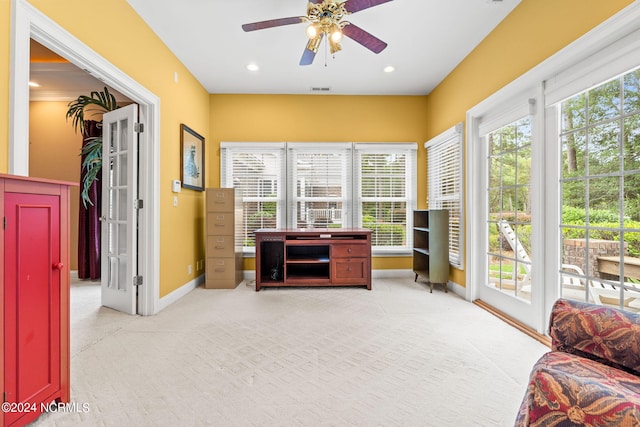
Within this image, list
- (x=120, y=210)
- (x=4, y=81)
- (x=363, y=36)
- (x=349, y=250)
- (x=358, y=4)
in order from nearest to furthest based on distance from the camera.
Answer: (x=4, y=81), (x=358, y=4), (x=363, y=36), (x=120, y=210), (x=349, y=250)

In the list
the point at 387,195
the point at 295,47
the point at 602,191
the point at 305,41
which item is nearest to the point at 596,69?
the point at 602,191

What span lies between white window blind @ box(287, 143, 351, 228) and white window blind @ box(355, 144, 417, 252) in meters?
0.23

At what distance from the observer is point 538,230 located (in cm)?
239

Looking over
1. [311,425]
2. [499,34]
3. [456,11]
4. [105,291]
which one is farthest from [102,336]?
[499,34]

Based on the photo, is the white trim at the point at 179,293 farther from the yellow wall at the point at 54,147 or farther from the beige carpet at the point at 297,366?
the yellow wall at the point at 54,147

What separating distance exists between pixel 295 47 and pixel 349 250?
2496mm

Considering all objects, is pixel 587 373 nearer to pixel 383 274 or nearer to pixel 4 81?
pixel 4 81

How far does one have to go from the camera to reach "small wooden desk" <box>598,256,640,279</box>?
1.77m

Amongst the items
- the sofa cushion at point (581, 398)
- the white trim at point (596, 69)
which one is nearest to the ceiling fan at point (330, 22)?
the white trim at point (596, 69)

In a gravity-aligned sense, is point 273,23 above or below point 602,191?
above

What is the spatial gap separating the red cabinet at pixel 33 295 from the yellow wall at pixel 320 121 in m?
3.07

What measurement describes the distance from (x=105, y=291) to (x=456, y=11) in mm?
4392

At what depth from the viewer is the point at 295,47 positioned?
321 centimetres

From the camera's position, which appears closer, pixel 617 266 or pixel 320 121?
pixel 617 266
